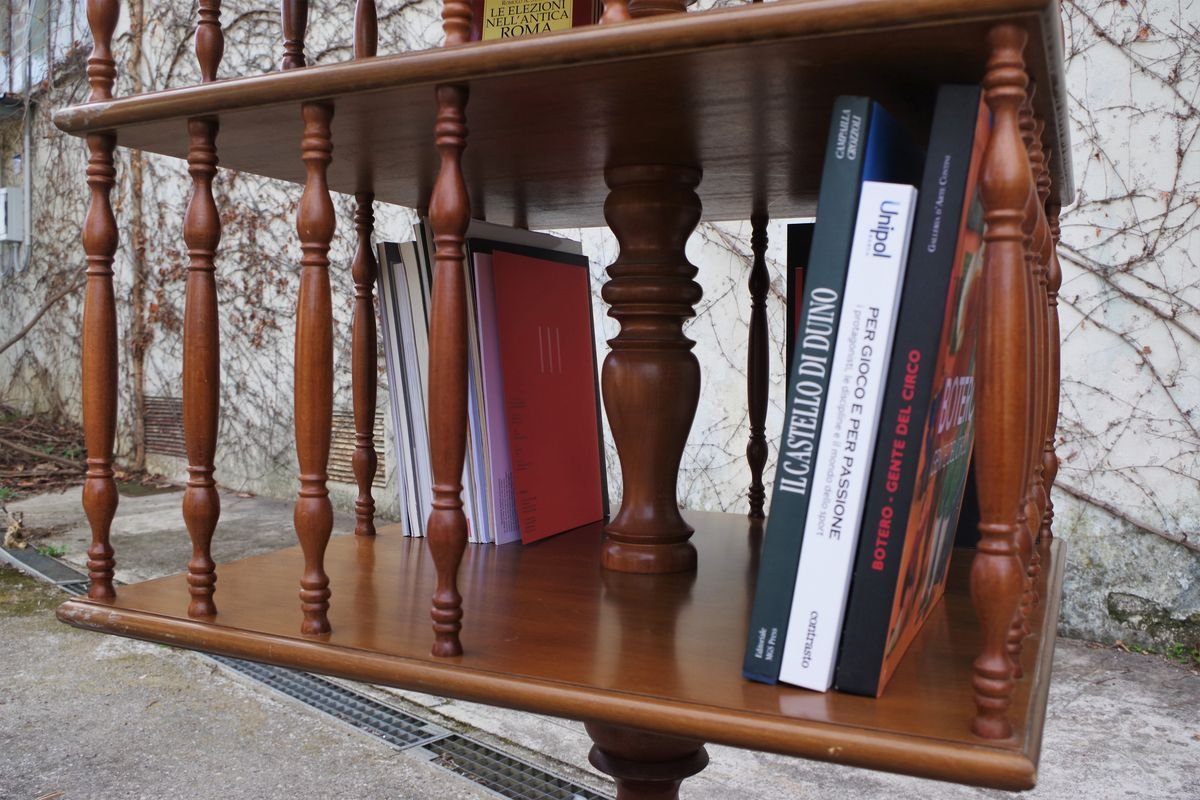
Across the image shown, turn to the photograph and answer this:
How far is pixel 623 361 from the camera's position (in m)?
1.06

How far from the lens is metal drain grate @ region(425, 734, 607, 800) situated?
7.57 ft

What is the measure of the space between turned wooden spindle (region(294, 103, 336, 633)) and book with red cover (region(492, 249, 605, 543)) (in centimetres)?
32

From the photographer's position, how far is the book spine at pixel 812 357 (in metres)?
0.69

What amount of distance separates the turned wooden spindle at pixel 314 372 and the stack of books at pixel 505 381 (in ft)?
0.84

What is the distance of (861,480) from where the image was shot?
0.70 metres

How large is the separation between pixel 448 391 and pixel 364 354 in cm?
52

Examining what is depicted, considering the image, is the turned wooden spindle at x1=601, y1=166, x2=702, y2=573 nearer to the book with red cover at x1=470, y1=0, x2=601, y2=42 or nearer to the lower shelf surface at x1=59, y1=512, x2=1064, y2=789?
the lower shelf surface at x1=59, y1=512, x2=1064, y2=789

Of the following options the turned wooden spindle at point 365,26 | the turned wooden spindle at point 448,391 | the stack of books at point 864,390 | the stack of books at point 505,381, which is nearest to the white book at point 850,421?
the stack of books at point 864,390

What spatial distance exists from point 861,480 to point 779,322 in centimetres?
300

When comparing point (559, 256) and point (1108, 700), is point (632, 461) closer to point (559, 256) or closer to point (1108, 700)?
point (559, 256)

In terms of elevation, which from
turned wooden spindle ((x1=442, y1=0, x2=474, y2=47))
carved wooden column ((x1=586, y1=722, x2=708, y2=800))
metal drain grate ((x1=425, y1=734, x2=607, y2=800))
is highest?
turned wooden spindle ((x1=442, y1=0, x2=474, y2=47))

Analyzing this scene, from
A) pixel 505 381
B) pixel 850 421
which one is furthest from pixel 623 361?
pixel 850 421

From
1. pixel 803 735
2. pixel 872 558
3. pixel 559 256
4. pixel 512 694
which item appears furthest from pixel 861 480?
pixel 559 256

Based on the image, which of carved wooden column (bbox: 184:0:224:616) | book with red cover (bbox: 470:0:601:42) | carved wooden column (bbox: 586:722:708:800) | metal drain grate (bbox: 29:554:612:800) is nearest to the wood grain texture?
carved wooden column (bbox: 184:0:224:616)
